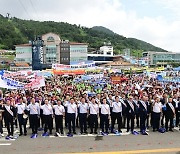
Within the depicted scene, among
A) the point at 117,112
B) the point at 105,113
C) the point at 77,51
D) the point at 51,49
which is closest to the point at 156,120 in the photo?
the point at 117,112

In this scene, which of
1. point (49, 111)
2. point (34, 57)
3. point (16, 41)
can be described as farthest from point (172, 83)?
point (16, 41)

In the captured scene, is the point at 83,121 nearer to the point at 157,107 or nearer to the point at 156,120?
the point at 156,120

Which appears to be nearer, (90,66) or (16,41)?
(90,66)

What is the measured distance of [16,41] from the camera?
5832 inches

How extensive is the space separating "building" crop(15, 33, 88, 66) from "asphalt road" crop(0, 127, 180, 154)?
9008cm

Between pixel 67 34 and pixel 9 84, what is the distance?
6641 inches

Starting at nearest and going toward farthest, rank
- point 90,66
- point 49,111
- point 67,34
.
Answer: point 49,111 → point 90,66 → point 67,34

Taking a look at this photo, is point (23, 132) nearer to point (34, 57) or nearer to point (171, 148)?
point (171, 148)

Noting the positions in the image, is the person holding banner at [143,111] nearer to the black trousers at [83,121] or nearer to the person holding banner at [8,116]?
the black trousers at [83,121]

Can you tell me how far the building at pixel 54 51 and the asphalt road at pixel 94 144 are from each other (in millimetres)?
90085

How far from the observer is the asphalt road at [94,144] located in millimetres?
9766

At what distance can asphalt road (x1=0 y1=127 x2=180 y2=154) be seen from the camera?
9.77m

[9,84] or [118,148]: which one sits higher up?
[9,84]

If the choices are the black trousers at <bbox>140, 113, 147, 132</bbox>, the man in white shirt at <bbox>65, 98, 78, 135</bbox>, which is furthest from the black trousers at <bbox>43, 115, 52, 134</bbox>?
the black trousers at <bbox>140, 113, 147, 132</bbox>
